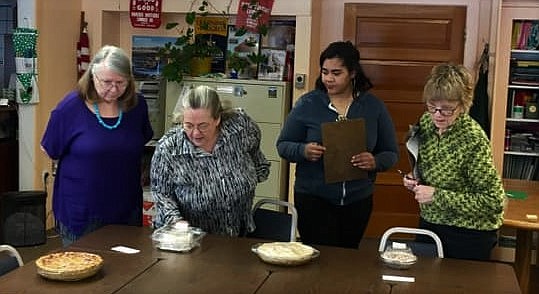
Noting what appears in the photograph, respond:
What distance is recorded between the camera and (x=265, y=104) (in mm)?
5441

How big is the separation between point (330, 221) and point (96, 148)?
104 cm

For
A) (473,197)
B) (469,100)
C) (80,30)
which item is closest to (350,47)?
(469,100)

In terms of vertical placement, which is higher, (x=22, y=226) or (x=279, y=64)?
(x=279, y=64)

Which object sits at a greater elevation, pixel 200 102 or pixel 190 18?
pixel 190 18

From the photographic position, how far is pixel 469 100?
109 inches

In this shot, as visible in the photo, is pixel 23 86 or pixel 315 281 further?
pixel 23 86

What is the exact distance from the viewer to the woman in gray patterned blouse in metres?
2.87

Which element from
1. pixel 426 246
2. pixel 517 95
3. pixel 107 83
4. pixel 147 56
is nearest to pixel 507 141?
pixel 517 95

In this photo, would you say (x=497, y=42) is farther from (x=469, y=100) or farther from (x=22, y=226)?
(x=22, y=226)

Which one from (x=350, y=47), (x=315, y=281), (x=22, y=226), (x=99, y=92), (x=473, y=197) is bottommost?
(x=22, y=226)

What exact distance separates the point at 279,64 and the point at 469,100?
2.97 m

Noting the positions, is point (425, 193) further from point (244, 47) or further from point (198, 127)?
point (244, 47)

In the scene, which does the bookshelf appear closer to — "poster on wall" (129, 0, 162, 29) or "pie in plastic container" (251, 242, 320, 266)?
"poster on wall" (129, 0, 162, 29)

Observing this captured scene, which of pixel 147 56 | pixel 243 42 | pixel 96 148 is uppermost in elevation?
pixel 243 42
